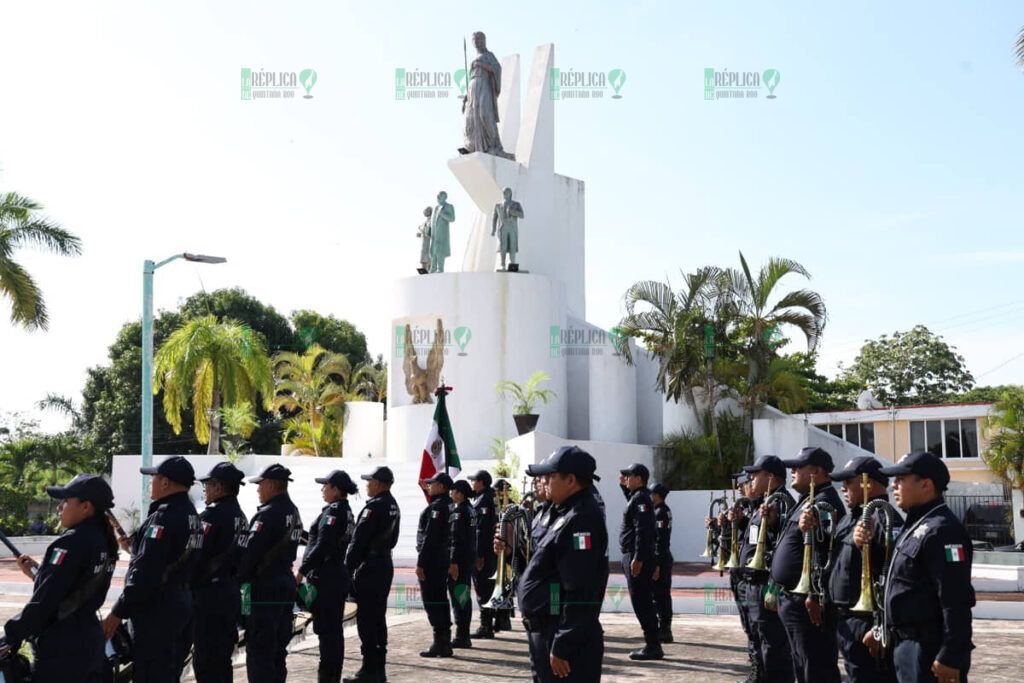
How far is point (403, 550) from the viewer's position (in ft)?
69.3

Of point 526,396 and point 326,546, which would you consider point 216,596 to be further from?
point 526,396

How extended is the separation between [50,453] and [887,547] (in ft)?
94.5

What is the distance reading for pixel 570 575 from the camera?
5855 millimetres

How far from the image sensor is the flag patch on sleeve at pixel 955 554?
5.36m

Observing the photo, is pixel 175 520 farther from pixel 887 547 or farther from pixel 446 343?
pixel 446 343

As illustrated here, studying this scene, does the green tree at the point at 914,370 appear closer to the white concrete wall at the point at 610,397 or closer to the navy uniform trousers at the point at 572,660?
the white concrete wall at the point at 610,397

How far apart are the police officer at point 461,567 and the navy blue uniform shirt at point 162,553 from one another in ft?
15.1

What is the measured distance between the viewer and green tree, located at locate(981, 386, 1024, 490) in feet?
71.4

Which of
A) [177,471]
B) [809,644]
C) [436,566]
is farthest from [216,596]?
[809,644]

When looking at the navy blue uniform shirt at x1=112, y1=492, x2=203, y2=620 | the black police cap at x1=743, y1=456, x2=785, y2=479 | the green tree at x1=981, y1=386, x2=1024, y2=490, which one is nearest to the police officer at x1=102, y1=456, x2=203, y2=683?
the navy blue uniform shirt at x1=112, y1=492, x2=203, y2=620

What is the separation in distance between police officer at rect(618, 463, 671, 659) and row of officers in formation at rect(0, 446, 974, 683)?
129 cm

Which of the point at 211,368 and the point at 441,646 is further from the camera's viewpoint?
the point at 211,368

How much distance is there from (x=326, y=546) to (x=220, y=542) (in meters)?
1.37

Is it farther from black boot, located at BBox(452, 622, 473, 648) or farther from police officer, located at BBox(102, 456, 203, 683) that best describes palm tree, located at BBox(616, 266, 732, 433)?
police officer, located at BBox(102, 456, 203, 683)
